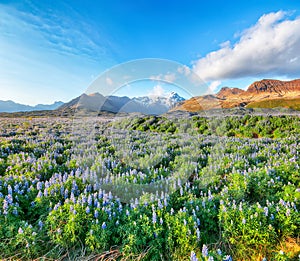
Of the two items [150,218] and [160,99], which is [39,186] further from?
[160,99]

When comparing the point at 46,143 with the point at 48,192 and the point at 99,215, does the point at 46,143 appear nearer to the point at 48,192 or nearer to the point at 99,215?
the point at 48,192

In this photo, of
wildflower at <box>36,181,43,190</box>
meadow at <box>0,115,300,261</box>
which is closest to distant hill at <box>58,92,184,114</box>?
meadow at <box>0,115,300,261</box>

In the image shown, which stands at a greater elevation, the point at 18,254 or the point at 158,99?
the point at 158,99

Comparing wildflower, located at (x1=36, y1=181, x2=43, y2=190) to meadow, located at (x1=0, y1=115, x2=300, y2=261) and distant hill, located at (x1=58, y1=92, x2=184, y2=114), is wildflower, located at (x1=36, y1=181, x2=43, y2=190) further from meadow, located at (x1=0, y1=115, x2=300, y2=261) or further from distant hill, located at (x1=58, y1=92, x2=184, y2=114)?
distant hill, located at (x1=58, y1=92, x2=184, y2=114)

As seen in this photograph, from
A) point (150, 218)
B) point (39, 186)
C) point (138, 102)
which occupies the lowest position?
point (150, 218)

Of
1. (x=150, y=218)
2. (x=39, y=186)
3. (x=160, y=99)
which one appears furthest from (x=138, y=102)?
(x=150, y=218)

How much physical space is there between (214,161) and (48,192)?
196 inches

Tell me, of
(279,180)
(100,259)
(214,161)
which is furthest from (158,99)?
(100,259)

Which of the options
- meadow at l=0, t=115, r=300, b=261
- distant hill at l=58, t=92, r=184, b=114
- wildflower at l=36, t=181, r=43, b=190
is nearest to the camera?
meadow at l=0, t=115, r=300, b=261

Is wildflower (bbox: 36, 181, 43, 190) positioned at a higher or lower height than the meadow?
higher

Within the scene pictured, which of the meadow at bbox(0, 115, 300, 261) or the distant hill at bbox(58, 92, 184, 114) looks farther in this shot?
the distant hill at bbox(58, 92, 184, 114)

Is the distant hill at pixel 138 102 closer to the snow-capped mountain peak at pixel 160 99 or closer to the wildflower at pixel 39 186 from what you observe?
the snow-capped mountain peak at pixel 160 99

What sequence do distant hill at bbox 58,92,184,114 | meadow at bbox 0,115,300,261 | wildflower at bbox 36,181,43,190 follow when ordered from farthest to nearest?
distant hill at bbox 58,92,184,114 < wildflower at bbox 36,181,43,190 < meadow at bbox 0,115,300,261

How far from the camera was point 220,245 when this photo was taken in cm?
370
